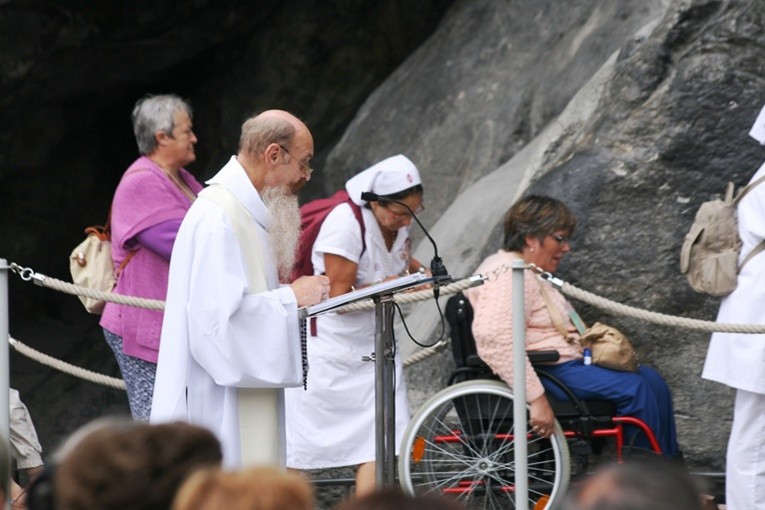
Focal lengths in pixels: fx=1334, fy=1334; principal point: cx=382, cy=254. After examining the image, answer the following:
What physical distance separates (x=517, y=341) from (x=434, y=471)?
1.20 meters

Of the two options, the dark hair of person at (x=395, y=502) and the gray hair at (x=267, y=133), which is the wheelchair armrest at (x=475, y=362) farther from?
the dark hair of person at (x=395, y=502)

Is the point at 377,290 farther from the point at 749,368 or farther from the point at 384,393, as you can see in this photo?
the point at 749,368

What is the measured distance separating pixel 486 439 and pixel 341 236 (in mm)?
1135

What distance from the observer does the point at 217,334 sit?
4238mm

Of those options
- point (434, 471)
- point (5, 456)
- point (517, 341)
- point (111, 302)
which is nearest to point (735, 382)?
point (517, 341)

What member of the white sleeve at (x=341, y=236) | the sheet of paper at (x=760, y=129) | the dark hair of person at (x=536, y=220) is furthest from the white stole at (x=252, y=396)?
the sheet of paper at (x=760, y=129)

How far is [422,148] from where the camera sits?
934 centimetres

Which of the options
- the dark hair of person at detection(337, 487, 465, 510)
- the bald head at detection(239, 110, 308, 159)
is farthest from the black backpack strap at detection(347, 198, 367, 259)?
the dark hair of person at detection(337, 487, 465, 510)

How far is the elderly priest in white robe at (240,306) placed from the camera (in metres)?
4.27

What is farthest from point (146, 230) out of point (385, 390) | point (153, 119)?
point (385, 390)

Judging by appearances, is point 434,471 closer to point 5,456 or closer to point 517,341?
point 517,341

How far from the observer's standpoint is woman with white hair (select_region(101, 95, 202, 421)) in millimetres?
5480

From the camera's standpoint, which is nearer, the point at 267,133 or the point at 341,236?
the point at 267,133

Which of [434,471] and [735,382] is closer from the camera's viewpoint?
[735,382]
